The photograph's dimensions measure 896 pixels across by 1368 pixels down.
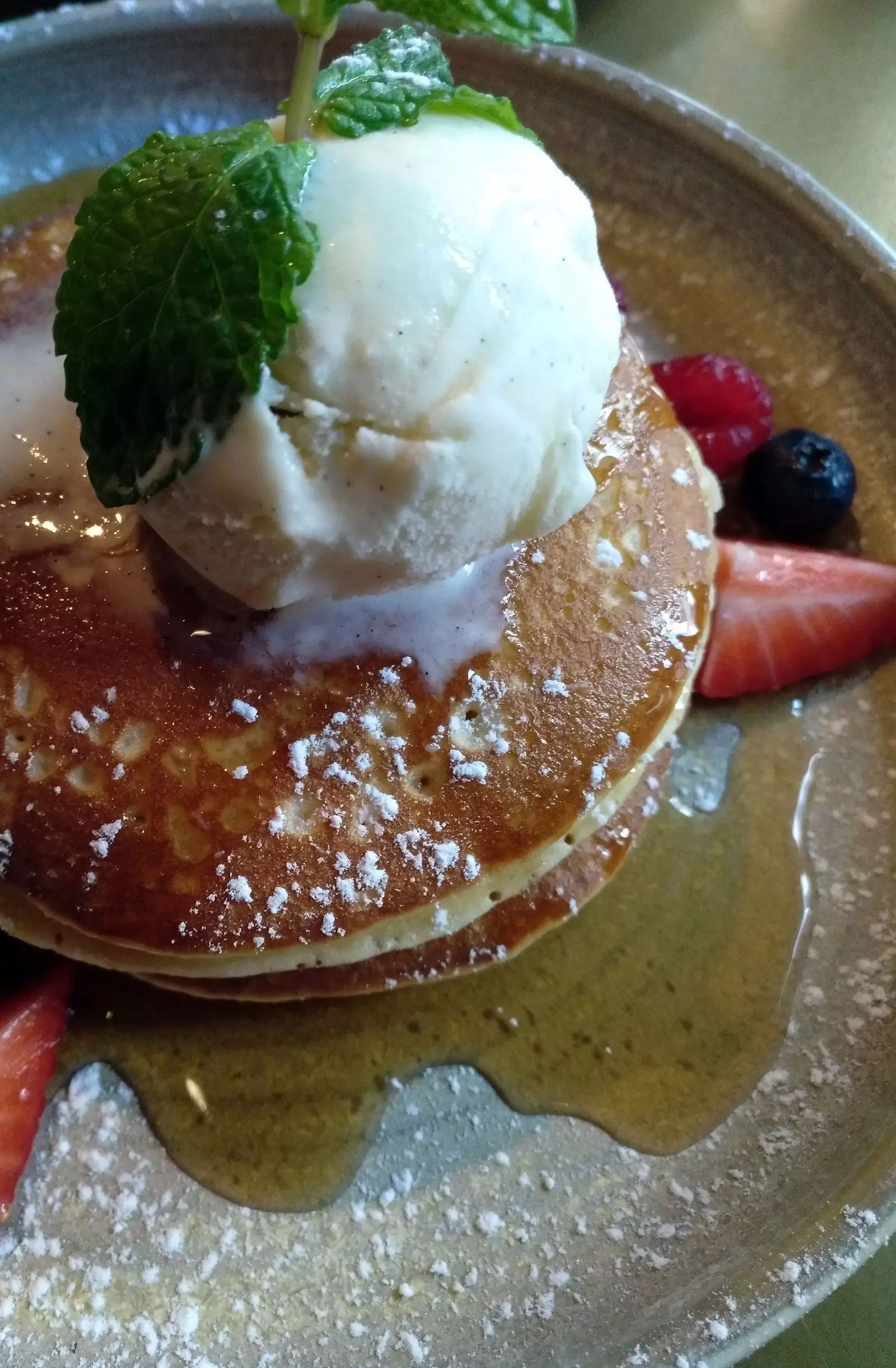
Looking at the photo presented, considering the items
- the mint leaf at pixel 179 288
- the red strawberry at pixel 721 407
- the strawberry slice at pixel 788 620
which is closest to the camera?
the mint leaf at pixel 179 288

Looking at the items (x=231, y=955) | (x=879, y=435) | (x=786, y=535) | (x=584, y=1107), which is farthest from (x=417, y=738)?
(x=879, y=435)

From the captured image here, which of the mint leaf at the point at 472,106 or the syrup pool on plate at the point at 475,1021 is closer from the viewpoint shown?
the mint leaf at the point at 472,106

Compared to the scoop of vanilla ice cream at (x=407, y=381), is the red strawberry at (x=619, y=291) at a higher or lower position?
lower

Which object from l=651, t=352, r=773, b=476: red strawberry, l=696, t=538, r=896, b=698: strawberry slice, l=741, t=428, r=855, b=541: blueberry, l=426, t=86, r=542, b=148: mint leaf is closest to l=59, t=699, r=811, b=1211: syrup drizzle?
l=696, t=538, r=896, b=698: strawberry slice

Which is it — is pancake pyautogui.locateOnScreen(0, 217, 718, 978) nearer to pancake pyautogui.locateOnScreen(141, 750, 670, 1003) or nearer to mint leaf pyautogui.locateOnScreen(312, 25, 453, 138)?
pancake pyautogui.locateOnScreen(141, 750, 670, 1003)

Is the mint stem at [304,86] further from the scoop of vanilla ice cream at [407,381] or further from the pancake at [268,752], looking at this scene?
the pancake at [268,752]

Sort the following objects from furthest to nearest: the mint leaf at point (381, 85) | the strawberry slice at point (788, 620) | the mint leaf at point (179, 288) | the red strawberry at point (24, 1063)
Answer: the strawberry slice at point (788, 620), the red strawberry at point (24, 1063), the mint leaf at point (381, 85), the mint leaf at point (179, 288)

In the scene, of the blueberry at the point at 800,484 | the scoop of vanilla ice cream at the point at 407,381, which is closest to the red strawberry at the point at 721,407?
the blueberry at the point at 800,484

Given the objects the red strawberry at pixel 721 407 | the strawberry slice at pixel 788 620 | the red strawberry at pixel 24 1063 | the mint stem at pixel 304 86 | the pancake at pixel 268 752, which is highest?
the mint stem at pixel 304 86
